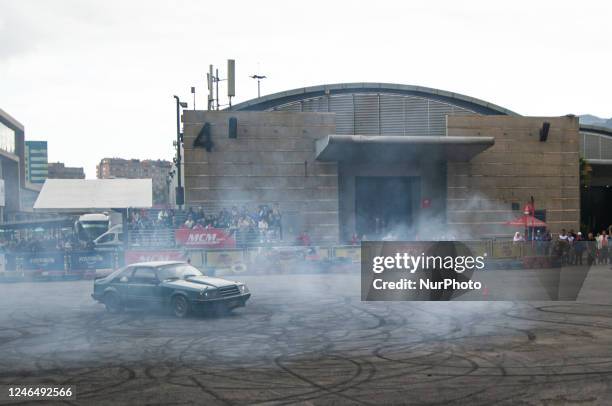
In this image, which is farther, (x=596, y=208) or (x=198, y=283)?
(x=596, y=208)

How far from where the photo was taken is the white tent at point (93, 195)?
123 ft

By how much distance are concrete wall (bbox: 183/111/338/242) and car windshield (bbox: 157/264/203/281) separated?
1484 centimetres

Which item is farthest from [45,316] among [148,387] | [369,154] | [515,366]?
[369,154]

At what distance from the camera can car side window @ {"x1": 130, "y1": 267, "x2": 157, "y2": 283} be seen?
1409 centimetres

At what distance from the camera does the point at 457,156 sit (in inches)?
1216

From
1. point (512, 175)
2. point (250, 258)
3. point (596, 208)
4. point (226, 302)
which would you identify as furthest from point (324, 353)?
point (596, 208)

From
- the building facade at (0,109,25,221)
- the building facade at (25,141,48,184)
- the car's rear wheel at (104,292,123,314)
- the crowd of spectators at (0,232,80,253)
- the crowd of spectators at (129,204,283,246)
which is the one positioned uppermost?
the building facade at (25,141,48,184)

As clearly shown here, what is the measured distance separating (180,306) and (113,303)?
217 cm

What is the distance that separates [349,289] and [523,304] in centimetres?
526

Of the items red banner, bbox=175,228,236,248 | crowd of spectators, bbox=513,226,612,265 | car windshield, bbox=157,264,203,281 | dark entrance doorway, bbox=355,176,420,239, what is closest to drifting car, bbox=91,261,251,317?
car windshield, bbox=157,264,203,281

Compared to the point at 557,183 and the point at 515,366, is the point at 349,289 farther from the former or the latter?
the point at 557,183

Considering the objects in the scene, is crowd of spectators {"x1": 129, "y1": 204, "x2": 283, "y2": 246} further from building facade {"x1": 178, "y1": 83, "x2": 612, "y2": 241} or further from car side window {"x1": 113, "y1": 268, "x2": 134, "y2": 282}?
car side window {"x1": 113, "y1": 268, "x2": 134, "y2": 282}

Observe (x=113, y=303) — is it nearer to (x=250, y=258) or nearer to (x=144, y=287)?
(x=144, y=287)

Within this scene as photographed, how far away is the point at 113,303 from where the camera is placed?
14.4 metres
